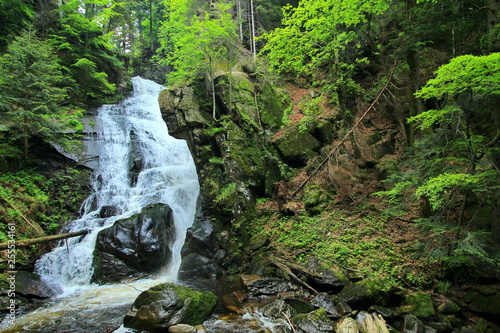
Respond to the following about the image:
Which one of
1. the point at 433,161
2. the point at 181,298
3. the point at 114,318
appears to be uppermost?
the point at 433,161

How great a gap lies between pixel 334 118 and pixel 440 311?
9827 mm

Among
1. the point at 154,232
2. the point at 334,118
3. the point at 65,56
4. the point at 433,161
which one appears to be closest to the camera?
the point at 433,161

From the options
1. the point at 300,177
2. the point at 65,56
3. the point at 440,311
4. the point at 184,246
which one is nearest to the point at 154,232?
the point at 184,246

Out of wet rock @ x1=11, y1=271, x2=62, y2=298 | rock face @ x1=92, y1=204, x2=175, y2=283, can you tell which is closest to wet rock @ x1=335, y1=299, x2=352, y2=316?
rock face @ x1=92, y1=204, x2=175, y2=283

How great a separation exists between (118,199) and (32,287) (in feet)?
16.5

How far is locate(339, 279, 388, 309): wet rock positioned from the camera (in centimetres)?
611

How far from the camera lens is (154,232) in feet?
34.6

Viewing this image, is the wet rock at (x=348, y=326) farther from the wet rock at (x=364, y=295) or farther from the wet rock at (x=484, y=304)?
the wet rock at (x=484, y=304)

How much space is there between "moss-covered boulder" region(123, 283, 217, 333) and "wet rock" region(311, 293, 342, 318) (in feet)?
8.97

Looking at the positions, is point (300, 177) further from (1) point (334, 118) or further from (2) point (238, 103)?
(2) point (238, 103)

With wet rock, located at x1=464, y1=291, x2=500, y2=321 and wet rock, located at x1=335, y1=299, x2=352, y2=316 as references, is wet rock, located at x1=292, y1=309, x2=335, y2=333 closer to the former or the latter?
wet rock, located at x1=335, y1=299, x2=352, y2=316

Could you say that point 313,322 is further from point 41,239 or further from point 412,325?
point 41,239

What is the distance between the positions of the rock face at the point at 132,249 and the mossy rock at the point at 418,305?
333 inches

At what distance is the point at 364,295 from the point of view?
240 inches
